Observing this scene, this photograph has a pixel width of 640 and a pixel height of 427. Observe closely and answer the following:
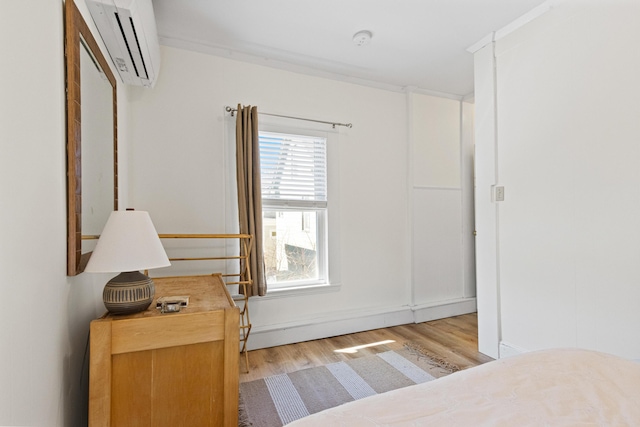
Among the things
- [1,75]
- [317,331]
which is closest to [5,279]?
[1,75]

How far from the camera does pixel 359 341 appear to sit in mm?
2904

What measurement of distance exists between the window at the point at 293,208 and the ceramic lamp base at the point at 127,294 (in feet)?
5.25

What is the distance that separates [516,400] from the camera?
0.81 meters

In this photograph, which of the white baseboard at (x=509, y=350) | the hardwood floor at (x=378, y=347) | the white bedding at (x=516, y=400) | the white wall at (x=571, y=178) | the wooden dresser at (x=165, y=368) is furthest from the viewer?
the hardwood floor at (x=378, y=347)

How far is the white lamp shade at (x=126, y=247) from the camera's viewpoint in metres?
1.14

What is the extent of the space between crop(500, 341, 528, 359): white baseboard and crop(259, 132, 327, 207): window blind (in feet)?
6.05

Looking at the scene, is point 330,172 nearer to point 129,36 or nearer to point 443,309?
point 129,36

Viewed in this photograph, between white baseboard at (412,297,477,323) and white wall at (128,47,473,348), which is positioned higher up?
white wall at (128,47,473,348)

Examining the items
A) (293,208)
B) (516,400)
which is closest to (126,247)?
(516,400)

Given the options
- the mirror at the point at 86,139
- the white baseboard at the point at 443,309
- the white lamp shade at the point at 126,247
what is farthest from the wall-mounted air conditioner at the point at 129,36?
the white baseboard at the point at 443,309

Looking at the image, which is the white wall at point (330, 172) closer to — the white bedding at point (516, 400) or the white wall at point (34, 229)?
the white wall at point (34, 229)

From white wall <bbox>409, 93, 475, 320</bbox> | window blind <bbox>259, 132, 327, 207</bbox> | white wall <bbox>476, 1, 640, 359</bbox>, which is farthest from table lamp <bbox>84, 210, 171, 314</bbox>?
white wall <bbox>409, 93, 475, 320</bbox>

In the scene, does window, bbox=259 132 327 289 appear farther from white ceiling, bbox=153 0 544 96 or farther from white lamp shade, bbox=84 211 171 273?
white lamp shade, bbox=84 211 171 273

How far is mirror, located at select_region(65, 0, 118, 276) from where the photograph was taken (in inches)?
45.2
